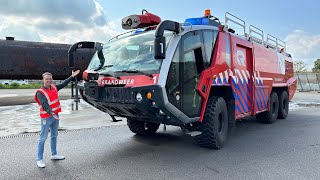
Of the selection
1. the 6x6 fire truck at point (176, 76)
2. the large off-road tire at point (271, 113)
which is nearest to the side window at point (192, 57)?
the 6x6 fire truck at point (176, 76)

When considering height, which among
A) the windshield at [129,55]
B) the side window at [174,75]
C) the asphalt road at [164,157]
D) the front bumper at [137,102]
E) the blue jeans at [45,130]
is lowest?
Result: the asphalt road at [164,157]

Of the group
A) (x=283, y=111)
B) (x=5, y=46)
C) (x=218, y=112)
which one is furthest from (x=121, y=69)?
(x=5, y=46)

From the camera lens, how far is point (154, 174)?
4.50 meters

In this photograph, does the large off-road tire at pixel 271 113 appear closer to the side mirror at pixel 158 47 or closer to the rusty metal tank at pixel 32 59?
the side mirror at pixel 158 47

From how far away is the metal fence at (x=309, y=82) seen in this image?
3338 cm

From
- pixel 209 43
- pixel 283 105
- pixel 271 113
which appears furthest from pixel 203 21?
pixel 283 105

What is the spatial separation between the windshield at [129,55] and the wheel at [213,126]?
164cm

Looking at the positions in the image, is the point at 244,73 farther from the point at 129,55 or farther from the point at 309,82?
the point at 309,82

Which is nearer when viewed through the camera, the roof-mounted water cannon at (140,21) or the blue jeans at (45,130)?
the blue jeans at (45,130)

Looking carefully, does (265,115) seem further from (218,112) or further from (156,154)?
(156,154)

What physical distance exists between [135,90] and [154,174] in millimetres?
1358

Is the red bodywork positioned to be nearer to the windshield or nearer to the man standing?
the windshield

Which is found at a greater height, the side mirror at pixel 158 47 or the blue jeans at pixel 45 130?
the side mirror at pixel 158 47

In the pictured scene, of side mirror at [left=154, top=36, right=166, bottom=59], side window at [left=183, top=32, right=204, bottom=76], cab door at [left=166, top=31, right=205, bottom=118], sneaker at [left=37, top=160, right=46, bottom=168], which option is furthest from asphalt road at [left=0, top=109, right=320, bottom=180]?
side mirror at [left=154, top=36, right=166, bottom=59]
